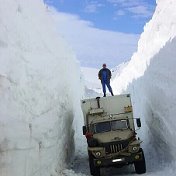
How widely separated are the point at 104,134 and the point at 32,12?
6784 mm

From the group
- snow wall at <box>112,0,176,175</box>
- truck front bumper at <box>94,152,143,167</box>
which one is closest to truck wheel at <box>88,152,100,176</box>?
truck front bumper at <box>94,152,143,167</box>

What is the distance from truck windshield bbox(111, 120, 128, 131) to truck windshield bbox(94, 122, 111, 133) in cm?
17

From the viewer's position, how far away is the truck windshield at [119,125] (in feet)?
60.6

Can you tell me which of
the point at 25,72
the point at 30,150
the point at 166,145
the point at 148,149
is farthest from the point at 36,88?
the point at 148,149

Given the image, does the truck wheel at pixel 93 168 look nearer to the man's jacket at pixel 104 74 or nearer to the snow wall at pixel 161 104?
the snow wall at pixel 161 104

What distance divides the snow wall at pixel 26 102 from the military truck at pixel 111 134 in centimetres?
148

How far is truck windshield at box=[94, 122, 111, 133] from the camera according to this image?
18453 mm

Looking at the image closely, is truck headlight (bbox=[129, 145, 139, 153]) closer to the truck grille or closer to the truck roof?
the truck grille

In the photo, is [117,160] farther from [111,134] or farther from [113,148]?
[111,134]

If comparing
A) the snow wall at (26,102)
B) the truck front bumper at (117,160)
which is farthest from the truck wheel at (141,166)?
the snow wall at (26,102)

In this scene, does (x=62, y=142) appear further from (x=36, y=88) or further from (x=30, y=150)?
(x=30, y=150)

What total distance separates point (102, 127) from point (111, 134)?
0.61 m

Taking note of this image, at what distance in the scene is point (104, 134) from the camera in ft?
59.8

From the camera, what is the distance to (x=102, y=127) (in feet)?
60.8
